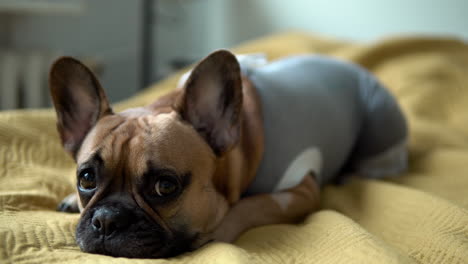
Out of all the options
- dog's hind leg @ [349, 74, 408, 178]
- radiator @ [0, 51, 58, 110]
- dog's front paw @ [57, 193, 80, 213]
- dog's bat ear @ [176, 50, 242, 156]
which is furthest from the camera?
radiator @ [0, 51, 58, 110]

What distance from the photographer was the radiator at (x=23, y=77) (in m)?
2.75

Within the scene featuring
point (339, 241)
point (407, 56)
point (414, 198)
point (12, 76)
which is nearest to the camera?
point (339, 241)

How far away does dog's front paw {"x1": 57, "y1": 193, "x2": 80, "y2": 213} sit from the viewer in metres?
1.25

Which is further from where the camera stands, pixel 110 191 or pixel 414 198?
pixel 414 198

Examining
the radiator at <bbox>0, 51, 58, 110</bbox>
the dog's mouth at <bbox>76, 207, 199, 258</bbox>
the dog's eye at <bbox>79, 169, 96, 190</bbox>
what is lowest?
the radiator at <bbox>0, 51, 58, 110</bbox>

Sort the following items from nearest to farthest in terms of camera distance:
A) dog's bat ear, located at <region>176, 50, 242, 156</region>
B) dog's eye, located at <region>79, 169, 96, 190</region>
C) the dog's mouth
A: the dog's mouth, dog's eye, located at <region>79, 169, 96, 190</region>, dog's bat ear, located at <region>176, 50, 242, 156</region>

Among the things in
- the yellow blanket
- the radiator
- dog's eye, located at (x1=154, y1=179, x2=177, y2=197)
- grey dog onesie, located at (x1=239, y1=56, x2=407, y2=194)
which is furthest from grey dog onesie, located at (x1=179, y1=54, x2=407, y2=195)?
the radiator

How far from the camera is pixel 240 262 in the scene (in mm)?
865

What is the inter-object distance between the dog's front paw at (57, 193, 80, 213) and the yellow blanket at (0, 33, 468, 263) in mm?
34

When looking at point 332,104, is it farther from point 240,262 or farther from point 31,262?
point 31,262

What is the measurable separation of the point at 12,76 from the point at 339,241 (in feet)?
7.59

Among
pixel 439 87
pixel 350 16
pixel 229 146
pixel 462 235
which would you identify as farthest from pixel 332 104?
pixel 350 16

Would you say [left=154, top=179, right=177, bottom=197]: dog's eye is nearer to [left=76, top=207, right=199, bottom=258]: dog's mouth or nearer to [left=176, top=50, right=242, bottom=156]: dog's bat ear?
[left=76, top=207, right=199, bottom=258]: dog's mouth

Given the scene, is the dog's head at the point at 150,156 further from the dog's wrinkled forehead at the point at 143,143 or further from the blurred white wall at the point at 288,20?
the blurred white wall at the point at 288,20
